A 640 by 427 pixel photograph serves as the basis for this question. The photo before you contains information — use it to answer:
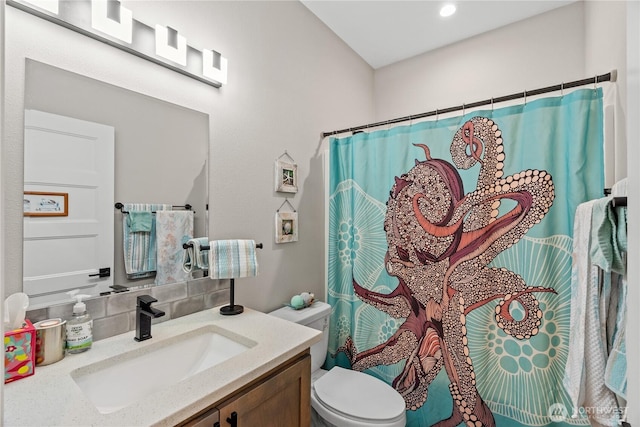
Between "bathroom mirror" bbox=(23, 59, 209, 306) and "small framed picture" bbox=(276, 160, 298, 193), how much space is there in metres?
0.47

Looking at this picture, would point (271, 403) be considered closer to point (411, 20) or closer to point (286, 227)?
point (286, 227)

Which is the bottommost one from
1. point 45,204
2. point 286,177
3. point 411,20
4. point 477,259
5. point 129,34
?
point 477,259

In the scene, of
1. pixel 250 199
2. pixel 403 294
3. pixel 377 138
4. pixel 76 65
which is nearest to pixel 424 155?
pixel 377 138

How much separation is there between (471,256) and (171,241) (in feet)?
4.76

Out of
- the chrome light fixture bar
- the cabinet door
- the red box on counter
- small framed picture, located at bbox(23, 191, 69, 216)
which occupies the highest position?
the chrome light fixture bar

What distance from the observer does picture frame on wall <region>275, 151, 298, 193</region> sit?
175cm

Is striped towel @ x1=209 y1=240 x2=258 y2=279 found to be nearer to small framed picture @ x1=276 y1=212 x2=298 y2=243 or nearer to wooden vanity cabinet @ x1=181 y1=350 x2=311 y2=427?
small framed picture @ x1=276 y1=212 x2=298 y2=243

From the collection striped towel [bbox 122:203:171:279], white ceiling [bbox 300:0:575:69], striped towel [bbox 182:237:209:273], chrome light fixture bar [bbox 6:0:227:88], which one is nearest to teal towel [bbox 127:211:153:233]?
striped towel [bbox 122:203:171:279]

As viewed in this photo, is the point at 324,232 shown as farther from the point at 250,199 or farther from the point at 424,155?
the point at 424,155

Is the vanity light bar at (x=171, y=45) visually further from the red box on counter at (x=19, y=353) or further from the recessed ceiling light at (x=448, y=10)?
the recessed ceiling light at (x=448, y=10)

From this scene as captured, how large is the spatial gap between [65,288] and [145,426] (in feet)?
2.08

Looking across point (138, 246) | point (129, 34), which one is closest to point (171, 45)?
point (129, 34)

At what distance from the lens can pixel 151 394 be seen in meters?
0.91

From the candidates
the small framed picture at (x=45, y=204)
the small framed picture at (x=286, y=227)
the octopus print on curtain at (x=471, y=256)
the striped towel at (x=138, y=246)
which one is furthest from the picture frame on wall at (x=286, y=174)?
the small framed picture at (x=45, y=204)
